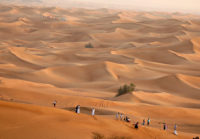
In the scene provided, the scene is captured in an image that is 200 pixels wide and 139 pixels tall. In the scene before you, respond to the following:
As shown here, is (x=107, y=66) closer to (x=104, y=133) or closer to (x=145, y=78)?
(x=145, y=78)

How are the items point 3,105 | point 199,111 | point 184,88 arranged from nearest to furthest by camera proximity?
1. point 3,105
2. point 199,111
3. point 184,88

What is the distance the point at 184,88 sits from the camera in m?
30.4

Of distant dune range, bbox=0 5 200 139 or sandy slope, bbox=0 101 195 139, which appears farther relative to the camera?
distant dune range, bbox=0 5 200 139

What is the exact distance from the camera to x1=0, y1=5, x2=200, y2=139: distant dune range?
11.2 metres

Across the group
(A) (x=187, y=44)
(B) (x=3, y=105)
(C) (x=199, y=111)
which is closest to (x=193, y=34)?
(A) (x=187, y=44)

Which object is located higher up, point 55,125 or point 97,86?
point 97,86

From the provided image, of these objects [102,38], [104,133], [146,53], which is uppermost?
[102,38]

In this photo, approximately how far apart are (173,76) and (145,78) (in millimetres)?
2601

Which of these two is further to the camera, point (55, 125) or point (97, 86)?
point (97, 86)

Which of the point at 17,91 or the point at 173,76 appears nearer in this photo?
the point at 17,91

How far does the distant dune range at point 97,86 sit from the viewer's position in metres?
11.2

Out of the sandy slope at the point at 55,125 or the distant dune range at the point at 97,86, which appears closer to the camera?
the sandy slope at the point at 55,125

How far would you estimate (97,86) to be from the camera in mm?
29547

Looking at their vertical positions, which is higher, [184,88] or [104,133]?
[184,88]
